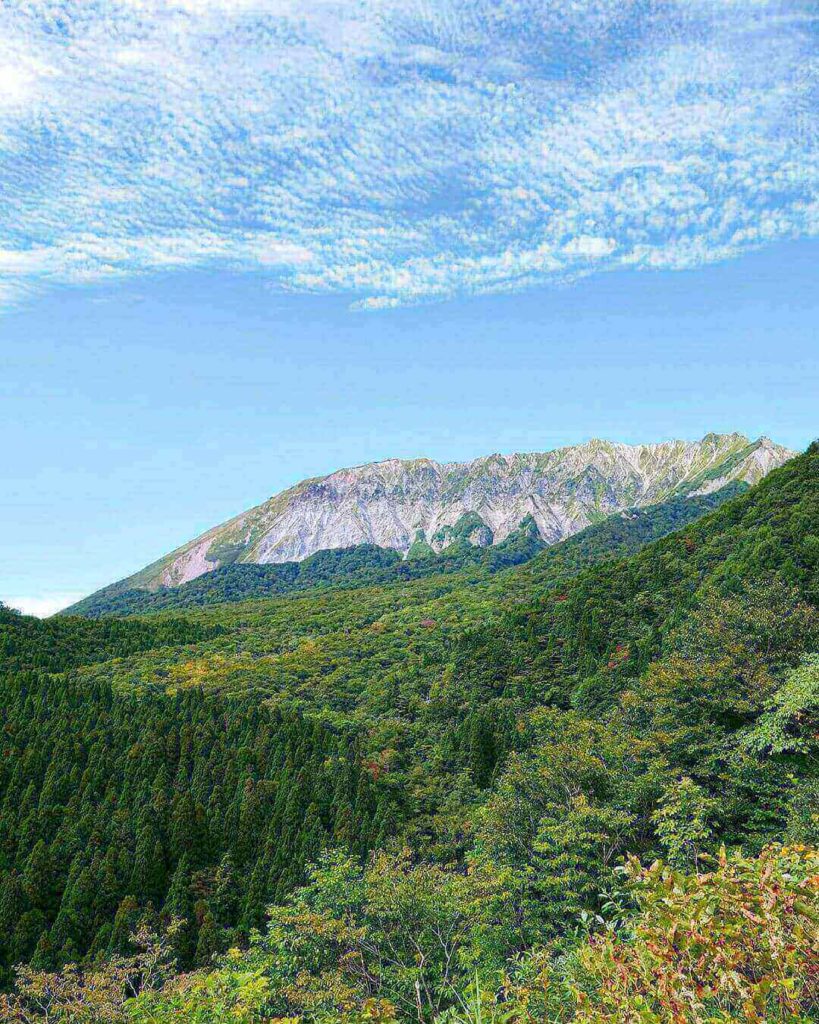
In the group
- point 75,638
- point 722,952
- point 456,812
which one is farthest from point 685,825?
point 75,638

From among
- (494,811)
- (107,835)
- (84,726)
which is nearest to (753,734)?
(494,811)

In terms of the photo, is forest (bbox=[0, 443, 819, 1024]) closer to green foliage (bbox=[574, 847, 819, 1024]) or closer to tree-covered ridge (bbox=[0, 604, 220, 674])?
green foliage (bbox=[574, 847, 819, 1024])

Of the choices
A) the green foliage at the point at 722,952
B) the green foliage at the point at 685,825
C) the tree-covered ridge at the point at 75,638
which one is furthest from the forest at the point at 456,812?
the tree-covered ridge at the point at 75,638

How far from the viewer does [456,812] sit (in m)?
63.6

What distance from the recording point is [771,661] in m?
47.7

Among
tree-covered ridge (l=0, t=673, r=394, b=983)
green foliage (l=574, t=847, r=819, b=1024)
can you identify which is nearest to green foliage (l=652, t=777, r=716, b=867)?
green foliage (l=574, t=847, r=819, b=1024)

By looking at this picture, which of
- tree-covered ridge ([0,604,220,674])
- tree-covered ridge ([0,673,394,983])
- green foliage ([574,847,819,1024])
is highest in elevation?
tree-covered ridge ([0,604,220,674])

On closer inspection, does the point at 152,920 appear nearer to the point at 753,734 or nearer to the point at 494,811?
the point at 494,811

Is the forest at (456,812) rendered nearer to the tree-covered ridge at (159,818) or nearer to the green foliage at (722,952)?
the green foliage at (722,952)

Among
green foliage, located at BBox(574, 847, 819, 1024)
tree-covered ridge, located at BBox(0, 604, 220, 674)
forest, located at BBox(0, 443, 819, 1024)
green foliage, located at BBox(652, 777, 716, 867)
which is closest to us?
green foliage, located at BBox(574, 847, 819, 1024)

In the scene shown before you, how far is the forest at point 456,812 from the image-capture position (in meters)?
11.4

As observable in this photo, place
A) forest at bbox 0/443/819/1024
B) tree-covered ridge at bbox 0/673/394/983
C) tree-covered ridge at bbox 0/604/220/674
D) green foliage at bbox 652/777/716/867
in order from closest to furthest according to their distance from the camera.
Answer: forest at bbox 0/443/819/1024 < green foliage at bbox 652/777/716/867 < tree-covered ridge at bbox 0/673/394/983 < tree-covered ridge at bbox 0/604/220/674

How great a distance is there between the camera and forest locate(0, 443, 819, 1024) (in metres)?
11.4

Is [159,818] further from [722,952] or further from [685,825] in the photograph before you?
[722,952]
